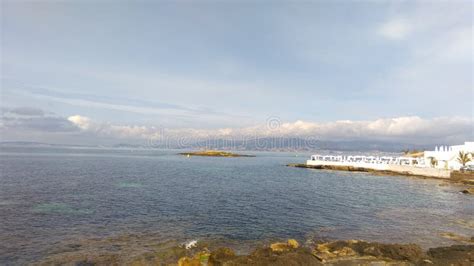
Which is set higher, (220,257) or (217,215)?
(220,257)

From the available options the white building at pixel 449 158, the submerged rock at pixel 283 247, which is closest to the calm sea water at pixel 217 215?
the submerged rock at pixel 283 247

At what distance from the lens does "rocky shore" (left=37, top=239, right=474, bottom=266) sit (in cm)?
1773

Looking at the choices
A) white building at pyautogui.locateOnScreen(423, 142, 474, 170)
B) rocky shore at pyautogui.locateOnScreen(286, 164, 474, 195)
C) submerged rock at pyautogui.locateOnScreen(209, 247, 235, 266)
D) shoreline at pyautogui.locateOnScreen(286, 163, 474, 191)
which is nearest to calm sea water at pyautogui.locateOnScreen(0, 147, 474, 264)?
submerged rock at pyautogui.locateOnScreen(209, 247, 235, 266)

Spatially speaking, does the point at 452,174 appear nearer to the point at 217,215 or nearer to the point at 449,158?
the point at 449,158

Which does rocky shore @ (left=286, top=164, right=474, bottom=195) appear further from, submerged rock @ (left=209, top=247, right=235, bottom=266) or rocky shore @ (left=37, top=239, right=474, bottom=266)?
submerged rock @ (left=209, top=247, right=235, bottom=266)

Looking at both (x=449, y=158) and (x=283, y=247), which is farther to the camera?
(x=449, y=158)

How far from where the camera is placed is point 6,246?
73.7 ft

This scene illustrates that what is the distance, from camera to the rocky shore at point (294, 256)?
58.2 feet

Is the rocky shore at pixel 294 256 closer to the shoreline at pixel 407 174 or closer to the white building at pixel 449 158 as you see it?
the shoreline at pixel 407 174

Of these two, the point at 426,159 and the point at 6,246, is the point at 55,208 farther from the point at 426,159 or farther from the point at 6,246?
the point at 426,159

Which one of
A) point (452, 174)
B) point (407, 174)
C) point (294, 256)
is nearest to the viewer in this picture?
point (294, 256)

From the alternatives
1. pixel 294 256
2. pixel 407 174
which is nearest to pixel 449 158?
pixel 407 174

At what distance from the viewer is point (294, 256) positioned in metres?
17.7

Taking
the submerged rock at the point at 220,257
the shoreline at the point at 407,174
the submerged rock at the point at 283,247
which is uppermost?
the submerged rock at the point at 220,257
